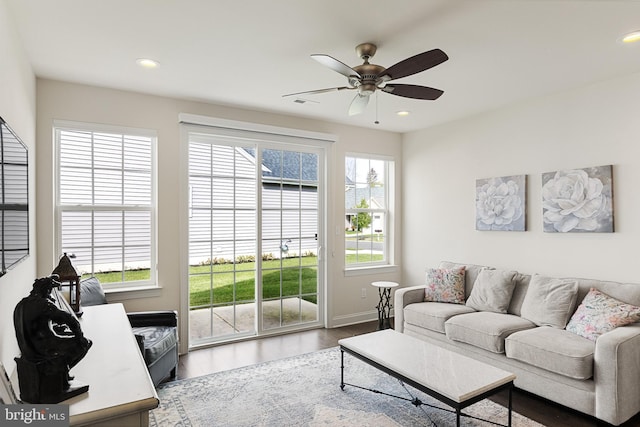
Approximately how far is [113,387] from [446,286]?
11.6ft

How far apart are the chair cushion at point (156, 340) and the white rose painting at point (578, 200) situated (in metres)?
3.63

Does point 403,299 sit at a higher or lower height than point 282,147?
lower

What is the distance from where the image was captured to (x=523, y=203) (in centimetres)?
400

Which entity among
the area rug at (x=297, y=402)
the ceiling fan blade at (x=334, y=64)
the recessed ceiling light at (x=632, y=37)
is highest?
the recessed ceiling light at (x=632, y=37)

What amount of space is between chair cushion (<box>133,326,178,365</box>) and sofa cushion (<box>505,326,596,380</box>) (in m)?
2.73

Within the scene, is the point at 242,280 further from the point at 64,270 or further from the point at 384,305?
the point at 64,270

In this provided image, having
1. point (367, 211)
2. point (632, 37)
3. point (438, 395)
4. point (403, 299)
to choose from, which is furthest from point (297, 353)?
point (632, 37)

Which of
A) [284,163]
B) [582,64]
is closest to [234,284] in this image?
[284,163]

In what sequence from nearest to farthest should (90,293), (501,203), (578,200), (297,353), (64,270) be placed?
(64,270), (90,293), (578,200), (297,353), (501,203)

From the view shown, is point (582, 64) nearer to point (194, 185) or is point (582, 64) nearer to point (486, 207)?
point (486, 207)

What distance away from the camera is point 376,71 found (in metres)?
2.57

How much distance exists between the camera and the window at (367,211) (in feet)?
17.1

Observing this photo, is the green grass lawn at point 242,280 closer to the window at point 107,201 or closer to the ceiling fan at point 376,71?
the window at point 107,201

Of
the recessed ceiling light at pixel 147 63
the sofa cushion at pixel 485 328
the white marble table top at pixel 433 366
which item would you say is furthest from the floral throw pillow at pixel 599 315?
the recessed ceiling light at pixel 147 63
